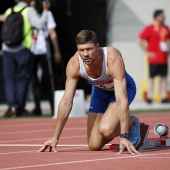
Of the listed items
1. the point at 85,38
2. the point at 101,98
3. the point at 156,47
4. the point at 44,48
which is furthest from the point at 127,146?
the point at 156,47

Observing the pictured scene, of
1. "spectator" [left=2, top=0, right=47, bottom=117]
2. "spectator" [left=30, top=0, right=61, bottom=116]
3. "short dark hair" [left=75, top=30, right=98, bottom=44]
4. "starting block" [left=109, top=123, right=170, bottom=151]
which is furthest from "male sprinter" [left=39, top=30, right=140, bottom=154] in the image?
"spectator" [left=30, top=0, right=61, bottom=116]

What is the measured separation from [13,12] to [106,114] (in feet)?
21.5

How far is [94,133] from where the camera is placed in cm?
1016

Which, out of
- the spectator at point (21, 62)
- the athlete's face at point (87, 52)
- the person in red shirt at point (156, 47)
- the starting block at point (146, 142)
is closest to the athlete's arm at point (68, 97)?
the athlete's face at point (87, 52)

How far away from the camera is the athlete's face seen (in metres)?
9.20

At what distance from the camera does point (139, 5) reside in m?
21.9

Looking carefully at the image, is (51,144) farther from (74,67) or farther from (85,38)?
(85,38)

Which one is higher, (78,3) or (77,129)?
(78,3)

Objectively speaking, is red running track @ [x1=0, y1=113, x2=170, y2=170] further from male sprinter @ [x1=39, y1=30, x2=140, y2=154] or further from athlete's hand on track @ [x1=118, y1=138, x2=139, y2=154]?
male sprinter @ [x1=39, y1=30, x2=140, y2=154]

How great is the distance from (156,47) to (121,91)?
10.8 meters

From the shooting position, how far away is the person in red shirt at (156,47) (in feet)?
64.6

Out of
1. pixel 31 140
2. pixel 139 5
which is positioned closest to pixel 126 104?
pixel 31 140

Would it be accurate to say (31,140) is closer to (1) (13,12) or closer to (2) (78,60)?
(2) (78,60)

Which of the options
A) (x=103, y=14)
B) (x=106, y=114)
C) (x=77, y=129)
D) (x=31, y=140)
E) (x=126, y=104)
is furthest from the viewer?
(x=103, y=14)
